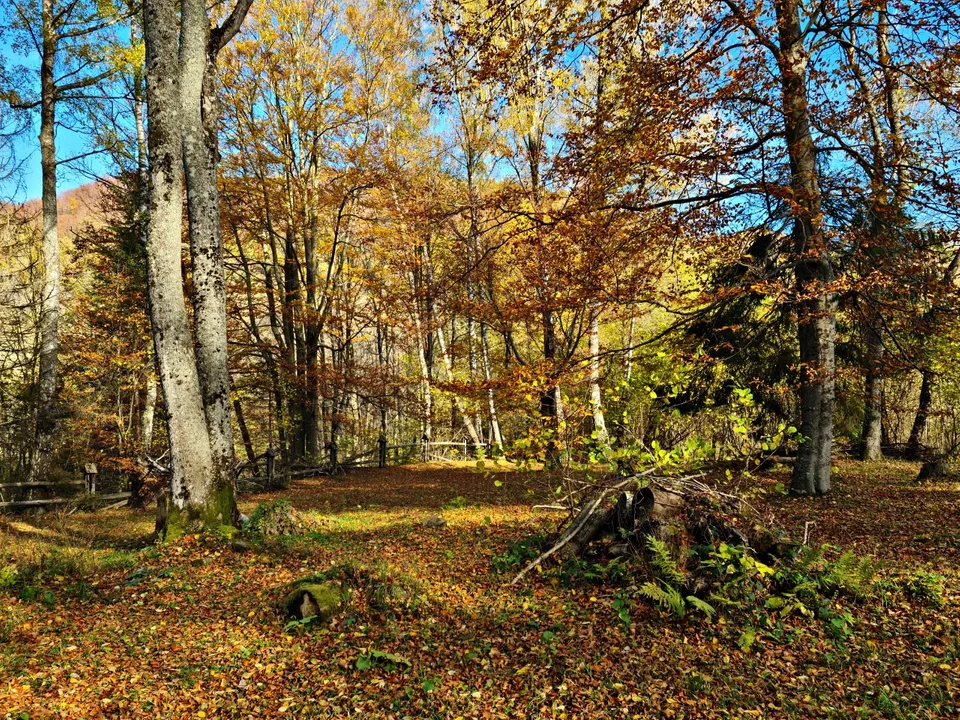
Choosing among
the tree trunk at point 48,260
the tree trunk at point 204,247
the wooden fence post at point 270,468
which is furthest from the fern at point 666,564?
the tree trunk at point 48,260

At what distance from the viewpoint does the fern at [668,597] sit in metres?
4.57

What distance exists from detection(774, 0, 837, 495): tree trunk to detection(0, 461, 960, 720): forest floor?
1957 millimetres

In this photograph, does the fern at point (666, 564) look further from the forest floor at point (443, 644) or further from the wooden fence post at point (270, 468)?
the wooden fence post at point (270, 468)

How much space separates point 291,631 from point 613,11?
8.92 metres

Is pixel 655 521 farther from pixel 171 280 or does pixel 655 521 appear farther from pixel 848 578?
pixel 171 280

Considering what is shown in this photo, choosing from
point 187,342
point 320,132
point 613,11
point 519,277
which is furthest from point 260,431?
point 613,11

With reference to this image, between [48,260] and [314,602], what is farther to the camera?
[48,260]

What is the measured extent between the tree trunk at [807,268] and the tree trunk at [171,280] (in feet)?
28.0

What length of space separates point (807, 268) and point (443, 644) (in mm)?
7963

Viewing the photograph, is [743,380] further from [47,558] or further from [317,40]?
[317,40]

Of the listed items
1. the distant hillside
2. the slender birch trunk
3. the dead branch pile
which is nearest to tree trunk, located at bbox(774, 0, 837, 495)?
the dead branch pile

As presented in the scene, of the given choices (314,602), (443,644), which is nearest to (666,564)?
(443,644)

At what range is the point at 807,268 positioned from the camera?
28.2ft

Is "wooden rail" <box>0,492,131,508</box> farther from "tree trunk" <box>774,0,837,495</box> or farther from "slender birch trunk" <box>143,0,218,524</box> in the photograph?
"tree trunk" <box>774,0,837,495</box>
